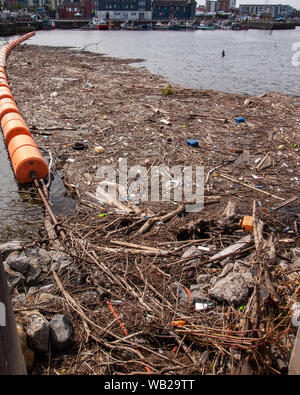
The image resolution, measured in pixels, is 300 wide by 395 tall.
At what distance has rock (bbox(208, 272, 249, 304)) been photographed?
3336 mm

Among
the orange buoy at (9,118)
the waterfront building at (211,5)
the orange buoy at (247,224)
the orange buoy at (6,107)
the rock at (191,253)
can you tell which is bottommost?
the rock at (191,253)

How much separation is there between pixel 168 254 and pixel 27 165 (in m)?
3.85

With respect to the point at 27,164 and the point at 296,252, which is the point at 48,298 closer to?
the point at 296,252

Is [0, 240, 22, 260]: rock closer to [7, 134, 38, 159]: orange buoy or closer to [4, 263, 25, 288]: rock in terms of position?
[4, 263, 25, 288]: rock

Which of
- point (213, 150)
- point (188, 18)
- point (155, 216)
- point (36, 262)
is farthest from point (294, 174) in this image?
point (188, 18)

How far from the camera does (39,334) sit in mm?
2752

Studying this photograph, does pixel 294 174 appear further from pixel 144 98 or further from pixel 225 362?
pixel 144 98

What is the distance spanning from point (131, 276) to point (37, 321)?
1316 millimetres

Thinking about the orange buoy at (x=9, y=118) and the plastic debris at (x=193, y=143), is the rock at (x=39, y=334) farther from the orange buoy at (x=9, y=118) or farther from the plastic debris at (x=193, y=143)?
the orange buoy at (x=9, y=118)

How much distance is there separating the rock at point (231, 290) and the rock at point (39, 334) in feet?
6.11

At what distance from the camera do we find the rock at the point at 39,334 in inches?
108

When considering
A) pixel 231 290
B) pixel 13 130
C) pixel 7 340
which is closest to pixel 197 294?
pixel 231 290

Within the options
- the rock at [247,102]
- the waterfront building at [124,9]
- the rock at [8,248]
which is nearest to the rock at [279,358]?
the rock at [8,248]

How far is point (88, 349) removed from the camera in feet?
9.64
